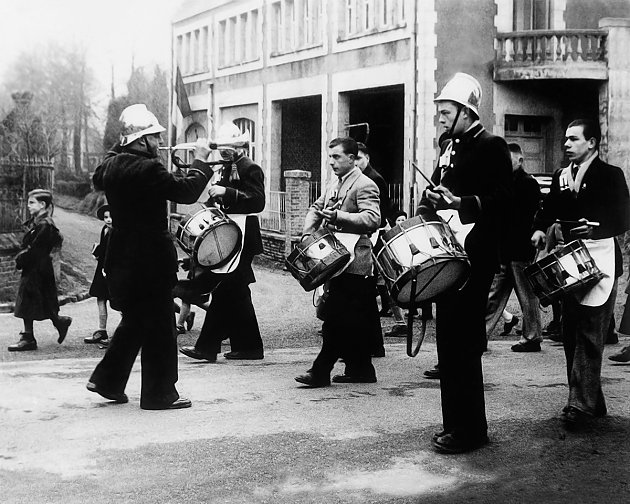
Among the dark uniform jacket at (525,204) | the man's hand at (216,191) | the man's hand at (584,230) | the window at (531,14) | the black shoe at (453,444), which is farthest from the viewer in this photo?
the window at (531,14)

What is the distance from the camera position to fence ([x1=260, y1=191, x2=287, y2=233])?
16.0 meters

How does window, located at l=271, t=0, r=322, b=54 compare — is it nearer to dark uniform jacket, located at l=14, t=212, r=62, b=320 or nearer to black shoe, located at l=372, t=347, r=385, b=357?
dark uniform jacket, located at l=14, t=212, r=62, b=320

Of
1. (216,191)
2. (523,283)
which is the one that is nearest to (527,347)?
(523,283)

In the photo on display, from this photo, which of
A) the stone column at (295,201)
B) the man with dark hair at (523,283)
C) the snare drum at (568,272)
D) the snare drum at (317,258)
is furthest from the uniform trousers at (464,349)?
the stone column at (295,201)

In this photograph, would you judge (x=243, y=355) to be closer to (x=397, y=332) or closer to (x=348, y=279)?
(x=348, y=279)

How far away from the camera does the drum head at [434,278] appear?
4.91m

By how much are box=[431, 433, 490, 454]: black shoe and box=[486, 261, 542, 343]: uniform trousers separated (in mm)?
3331

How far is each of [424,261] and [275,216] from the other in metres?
11.3

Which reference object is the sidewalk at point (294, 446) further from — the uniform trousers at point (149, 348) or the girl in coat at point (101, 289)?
the girl in coat at point (101, 289)

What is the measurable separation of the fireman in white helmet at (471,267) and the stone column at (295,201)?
1048cm

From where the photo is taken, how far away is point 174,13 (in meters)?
9.45

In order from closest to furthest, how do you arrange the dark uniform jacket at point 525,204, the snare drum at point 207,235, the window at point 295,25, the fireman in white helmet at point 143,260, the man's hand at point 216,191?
the fireman in white helmet at point 143,260 < the snare drum at point 207,235 < the man's hand at point 216,191 < the dark uniform jacket at point 525,204 < the window at point 295,25

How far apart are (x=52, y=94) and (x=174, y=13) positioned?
1278 mm

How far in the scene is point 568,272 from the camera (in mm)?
5508
